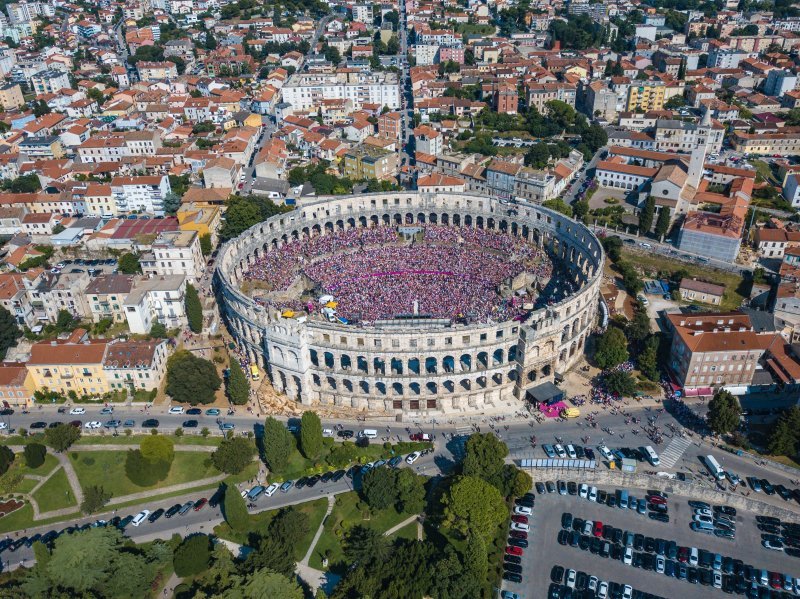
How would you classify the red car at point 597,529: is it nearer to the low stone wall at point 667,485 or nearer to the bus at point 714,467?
the low stone wall at point 667,485

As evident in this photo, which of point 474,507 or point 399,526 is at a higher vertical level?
point 474,507

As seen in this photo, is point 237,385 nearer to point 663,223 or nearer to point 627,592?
point 627,592

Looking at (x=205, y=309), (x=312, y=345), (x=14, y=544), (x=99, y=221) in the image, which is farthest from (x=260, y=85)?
(x=14, y=544)

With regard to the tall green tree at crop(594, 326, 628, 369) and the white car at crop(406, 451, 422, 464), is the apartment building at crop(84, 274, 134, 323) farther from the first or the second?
the tall green tree at crop(594, 326, 628, 369)

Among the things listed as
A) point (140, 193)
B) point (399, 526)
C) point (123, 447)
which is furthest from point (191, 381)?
point (140, 193)

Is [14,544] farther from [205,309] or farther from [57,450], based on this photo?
[205,309]

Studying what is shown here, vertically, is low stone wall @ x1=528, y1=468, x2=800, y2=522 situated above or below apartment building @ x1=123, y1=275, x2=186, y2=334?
below

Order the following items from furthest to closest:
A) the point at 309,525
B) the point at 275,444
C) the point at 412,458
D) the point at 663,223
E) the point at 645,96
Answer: the point at 645,96
the point at 663,223
the point at 412,458
the point at 275,444
the point at 309,525

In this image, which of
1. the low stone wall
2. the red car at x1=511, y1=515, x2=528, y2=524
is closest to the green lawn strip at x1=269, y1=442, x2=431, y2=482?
the red car at x1=511, y1=515, x2=528, y2=524
